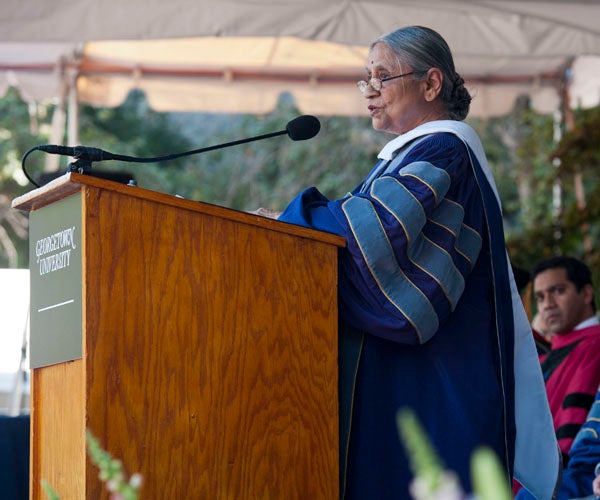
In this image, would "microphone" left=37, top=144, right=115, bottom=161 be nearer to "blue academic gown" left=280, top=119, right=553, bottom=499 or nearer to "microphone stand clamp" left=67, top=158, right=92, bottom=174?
"microphone stand clamp" left=67, top=158, right=92, bottom=174

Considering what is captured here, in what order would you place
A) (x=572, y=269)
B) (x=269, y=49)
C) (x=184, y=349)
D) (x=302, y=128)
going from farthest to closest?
(x=269, y=49)
(x=572, y=269)
(x=302, y=128)
(x=184, y=349)

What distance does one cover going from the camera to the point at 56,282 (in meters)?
2.22

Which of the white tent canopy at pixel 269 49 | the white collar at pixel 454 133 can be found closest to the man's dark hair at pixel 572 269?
the white tent canopy at pixel 269 49

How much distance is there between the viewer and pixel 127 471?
207 centimetres

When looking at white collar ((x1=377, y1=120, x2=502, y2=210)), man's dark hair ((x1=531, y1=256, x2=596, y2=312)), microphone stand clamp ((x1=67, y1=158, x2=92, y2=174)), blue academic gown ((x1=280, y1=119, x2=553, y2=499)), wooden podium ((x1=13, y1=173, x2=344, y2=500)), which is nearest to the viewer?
wooden podium ((x1=13, y1=173, x2=344, y2=500))

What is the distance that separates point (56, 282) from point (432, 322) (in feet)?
3.06

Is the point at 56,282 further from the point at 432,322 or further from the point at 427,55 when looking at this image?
the point at 427,55

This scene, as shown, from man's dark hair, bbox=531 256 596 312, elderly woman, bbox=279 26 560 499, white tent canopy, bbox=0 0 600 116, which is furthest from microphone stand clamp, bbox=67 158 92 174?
man's dark hair, bbox=531 256 596 312

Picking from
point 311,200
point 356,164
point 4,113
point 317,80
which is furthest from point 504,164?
point 311,200

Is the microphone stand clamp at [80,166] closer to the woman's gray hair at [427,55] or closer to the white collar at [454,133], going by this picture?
the white collar at [454,133]

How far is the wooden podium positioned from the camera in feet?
6.82

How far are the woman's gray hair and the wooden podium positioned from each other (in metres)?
0.71

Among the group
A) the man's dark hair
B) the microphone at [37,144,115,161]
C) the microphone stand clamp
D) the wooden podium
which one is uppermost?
the man's dark hair

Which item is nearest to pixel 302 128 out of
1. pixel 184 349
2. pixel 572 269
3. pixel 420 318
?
pixel 420 318
